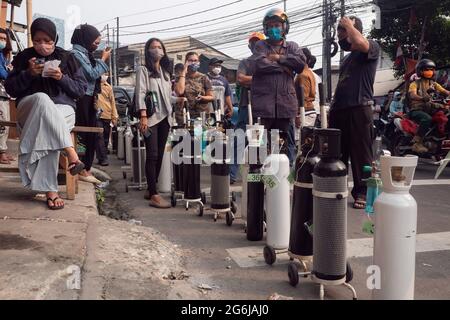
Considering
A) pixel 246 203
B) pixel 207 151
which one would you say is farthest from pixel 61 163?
pixel 246 203

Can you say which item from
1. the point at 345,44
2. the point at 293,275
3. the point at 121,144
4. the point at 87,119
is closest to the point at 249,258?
the point at 293,275

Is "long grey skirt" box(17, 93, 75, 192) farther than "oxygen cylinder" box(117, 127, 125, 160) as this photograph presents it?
No

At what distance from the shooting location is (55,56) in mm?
4098

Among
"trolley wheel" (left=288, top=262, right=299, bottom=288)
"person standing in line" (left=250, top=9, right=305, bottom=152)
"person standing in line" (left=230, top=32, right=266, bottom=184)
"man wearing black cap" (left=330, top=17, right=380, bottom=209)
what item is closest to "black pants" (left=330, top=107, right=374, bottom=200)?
"man wearing black cap" (left=330, top=17, right=380, bottom=209)

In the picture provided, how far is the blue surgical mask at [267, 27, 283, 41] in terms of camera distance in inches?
173

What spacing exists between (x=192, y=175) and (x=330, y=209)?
2.53m

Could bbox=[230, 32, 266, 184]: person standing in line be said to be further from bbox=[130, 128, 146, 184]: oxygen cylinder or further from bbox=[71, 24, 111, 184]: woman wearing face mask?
bbox=[71, 24, 111, 184]: woman wearing face mask

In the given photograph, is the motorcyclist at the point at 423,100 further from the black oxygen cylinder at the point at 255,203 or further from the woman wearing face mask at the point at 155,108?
the black oxygen cylinder at the point at 255,203

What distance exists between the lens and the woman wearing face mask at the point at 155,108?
4.95 m

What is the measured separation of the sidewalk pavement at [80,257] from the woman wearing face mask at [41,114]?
312 millimetres

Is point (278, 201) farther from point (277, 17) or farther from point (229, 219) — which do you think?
point (277, 17)

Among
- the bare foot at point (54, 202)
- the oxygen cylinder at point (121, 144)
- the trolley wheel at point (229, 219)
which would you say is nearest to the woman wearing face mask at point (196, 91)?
the oxygen cylinder at point (121, 144)

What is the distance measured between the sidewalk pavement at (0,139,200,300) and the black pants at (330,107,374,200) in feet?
7.66
